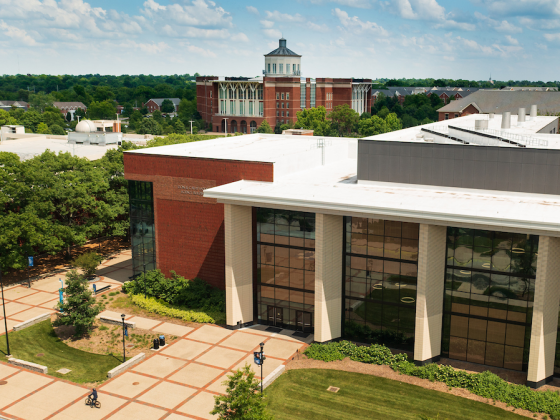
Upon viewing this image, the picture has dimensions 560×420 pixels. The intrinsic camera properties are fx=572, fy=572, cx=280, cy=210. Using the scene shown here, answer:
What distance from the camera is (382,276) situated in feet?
132

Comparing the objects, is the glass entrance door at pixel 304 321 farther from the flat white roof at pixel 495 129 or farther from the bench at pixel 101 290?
the bench at pixel 101 290

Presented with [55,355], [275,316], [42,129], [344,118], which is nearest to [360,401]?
[275,316]

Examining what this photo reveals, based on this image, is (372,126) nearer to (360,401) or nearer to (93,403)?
(360,401)

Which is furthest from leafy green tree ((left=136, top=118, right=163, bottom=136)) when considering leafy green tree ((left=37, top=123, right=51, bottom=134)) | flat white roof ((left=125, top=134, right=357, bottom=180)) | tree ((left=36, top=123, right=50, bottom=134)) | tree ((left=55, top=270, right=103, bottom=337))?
tree ((left=55, top=270, right=103, bottom=337))

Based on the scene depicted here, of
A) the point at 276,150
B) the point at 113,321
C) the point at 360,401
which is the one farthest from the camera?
the point at 276,150

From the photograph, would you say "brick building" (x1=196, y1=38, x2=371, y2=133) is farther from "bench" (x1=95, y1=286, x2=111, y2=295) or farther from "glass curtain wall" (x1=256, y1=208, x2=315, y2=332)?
"glass curtain wall" (x1=256, y1=208, x2=315, y2=332)

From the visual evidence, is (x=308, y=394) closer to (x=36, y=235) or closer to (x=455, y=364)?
(x=455, y=364)

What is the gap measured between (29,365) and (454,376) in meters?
28.5

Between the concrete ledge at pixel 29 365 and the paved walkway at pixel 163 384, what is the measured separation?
1.34 feet

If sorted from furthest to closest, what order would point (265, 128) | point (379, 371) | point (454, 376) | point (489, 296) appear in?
point (265, 128), point (379, 371), point (489, 296), point (454, 376)

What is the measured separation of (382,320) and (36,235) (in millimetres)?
33089

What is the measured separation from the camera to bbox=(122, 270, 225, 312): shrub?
4812cm

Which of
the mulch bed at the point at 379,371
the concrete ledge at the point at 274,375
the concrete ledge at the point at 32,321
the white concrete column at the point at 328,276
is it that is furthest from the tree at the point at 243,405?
the concrete ledge at the point at 32,321

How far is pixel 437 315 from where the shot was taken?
124ft
